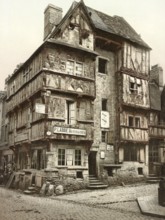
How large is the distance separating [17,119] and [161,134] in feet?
37.2

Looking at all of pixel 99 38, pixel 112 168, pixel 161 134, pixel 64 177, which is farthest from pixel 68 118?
pixel 161 134

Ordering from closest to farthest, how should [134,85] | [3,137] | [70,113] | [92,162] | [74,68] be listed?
[70,113] → [74,68] → [92,162] → [134,85] → [3,137]

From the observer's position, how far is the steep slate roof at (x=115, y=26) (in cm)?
2136

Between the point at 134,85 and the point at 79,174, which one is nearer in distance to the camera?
the point at 79,174

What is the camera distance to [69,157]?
58.1 feet

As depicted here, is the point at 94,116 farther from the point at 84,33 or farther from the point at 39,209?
the point at 39,209

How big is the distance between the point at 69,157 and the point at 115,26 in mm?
11247

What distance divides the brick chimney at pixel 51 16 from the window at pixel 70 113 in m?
5.74

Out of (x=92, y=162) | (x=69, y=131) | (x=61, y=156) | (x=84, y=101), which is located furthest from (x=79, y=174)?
(x=84, y=101)

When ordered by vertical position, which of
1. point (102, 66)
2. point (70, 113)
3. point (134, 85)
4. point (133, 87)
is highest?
point (102, 66)

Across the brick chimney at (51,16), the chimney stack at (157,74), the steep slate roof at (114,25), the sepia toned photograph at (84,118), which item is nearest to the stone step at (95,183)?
the sepia toned photograph at (84,118)

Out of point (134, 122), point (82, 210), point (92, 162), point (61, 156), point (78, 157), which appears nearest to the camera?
point (82, 210)

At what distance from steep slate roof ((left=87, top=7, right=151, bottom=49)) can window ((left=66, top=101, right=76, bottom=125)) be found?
611 centimetres

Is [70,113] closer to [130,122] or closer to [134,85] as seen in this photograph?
[130,122]
